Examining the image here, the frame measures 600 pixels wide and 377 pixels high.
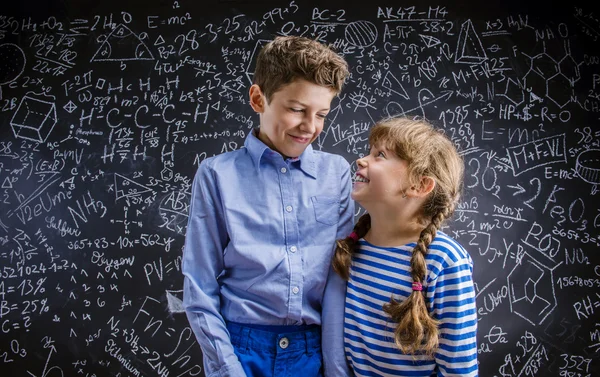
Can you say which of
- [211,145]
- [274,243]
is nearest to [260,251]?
[274,243]

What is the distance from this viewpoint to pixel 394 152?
1.28 m

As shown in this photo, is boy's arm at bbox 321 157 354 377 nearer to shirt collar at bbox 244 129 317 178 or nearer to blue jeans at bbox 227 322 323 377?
blue jeans at bbox 227 322 323 377

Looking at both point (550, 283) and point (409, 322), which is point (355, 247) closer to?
point (409, 322)

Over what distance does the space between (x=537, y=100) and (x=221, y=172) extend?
198 cm

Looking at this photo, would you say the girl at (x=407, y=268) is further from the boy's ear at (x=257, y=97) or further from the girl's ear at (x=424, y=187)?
the boy's ear at (x=257, y=97)

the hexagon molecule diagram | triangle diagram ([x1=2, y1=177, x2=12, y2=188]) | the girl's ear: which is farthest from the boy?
triangle diagram ([x1=2, y1=177, x2=12, y2=188])

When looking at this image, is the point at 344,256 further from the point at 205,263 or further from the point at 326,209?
the point at 205,263

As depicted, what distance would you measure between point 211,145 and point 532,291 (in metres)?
1.83

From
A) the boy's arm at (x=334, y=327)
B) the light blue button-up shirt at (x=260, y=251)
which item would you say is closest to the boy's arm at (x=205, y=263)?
the light blue button-up shirt at (x=260, y=251)

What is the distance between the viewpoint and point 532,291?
2559mm

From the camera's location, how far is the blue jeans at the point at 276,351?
1.21 meters

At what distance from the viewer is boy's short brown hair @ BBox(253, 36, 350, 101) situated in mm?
1237

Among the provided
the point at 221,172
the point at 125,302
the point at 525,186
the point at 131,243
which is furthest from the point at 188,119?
the point at 525,186

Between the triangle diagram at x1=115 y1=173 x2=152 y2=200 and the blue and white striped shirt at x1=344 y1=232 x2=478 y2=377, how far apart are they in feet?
5.32
